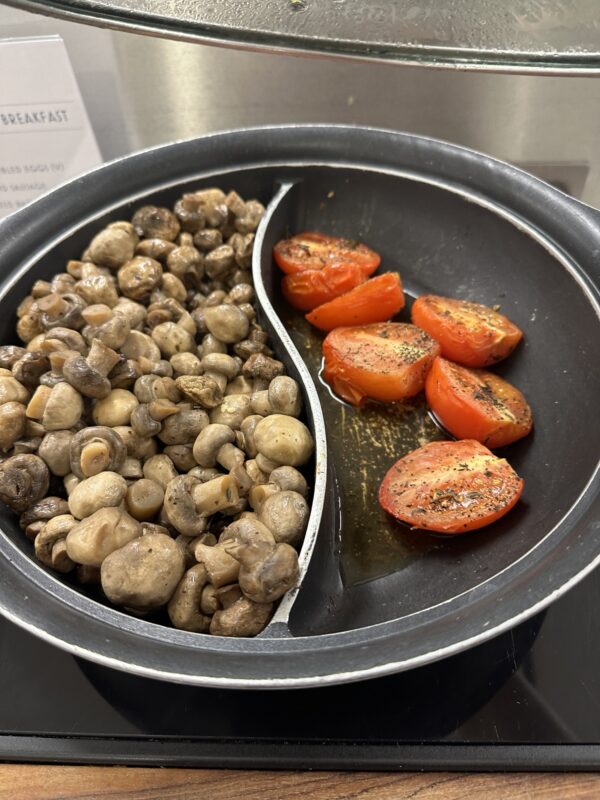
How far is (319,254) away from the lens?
2.13 meters

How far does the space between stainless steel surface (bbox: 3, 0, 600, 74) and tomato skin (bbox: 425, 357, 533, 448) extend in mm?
917

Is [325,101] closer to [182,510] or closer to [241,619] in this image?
[182,510]

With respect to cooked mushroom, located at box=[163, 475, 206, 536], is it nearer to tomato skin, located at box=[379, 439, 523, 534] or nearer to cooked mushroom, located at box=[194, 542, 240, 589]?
cooked mushroom, located at box=[194, 542, 240, 589]

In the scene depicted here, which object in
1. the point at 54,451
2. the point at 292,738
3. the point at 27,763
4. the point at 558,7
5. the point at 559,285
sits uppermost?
the point at 558,7

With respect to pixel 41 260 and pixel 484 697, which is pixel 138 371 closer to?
pixel 41 260

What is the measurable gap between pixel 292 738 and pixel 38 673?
636 millimetres

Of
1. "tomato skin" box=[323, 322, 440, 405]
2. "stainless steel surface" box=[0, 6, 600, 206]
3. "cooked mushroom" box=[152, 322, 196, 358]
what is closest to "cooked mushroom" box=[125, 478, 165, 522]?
"cooked mushroom" box=[152, 322, 196, 358]

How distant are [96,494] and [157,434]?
280mm

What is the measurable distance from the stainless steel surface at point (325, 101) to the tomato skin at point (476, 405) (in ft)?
3.89

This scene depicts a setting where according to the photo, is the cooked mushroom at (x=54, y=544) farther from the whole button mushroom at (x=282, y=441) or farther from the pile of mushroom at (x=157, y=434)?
the whole button mushroom at (x=282, y=441)

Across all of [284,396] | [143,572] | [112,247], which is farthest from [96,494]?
[112,247]

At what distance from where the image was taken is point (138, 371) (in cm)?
165

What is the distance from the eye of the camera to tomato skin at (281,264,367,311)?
2.05m

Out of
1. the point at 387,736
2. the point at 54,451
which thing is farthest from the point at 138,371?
the point at 387,736
